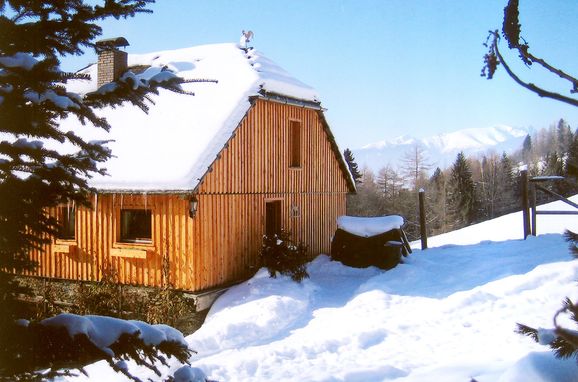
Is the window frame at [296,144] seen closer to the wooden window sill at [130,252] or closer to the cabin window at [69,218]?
the wooden window sill at [130,252]

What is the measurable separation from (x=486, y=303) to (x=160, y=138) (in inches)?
349

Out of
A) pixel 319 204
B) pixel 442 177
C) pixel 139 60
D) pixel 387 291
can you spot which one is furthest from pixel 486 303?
pixel 442 177

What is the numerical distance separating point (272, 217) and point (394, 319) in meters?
6.29

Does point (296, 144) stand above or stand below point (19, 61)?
above

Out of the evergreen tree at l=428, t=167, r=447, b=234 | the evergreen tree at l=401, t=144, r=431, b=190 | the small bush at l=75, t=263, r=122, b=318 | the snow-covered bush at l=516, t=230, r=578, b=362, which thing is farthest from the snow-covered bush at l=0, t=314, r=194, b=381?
the evergreen tree at l=401, t=144, r=431, b=190

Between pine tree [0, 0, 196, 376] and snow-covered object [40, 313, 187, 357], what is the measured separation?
0.29 meters

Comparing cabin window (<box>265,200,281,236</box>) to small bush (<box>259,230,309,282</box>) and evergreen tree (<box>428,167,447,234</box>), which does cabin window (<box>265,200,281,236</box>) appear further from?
evergreen tree (<box>428,167,447,234</box>)

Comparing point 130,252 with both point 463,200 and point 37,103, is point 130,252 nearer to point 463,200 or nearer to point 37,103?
point 37,103

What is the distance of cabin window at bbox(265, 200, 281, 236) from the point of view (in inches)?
582

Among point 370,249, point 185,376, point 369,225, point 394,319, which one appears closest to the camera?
point 185,376

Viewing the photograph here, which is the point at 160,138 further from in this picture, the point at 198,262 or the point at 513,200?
the point at 513,200

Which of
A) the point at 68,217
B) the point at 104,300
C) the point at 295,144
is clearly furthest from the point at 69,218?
the point at 295,144

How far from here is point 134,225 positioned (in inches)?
493

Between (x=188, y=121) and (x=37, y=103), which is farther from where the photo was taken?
(x=188, y=121)
